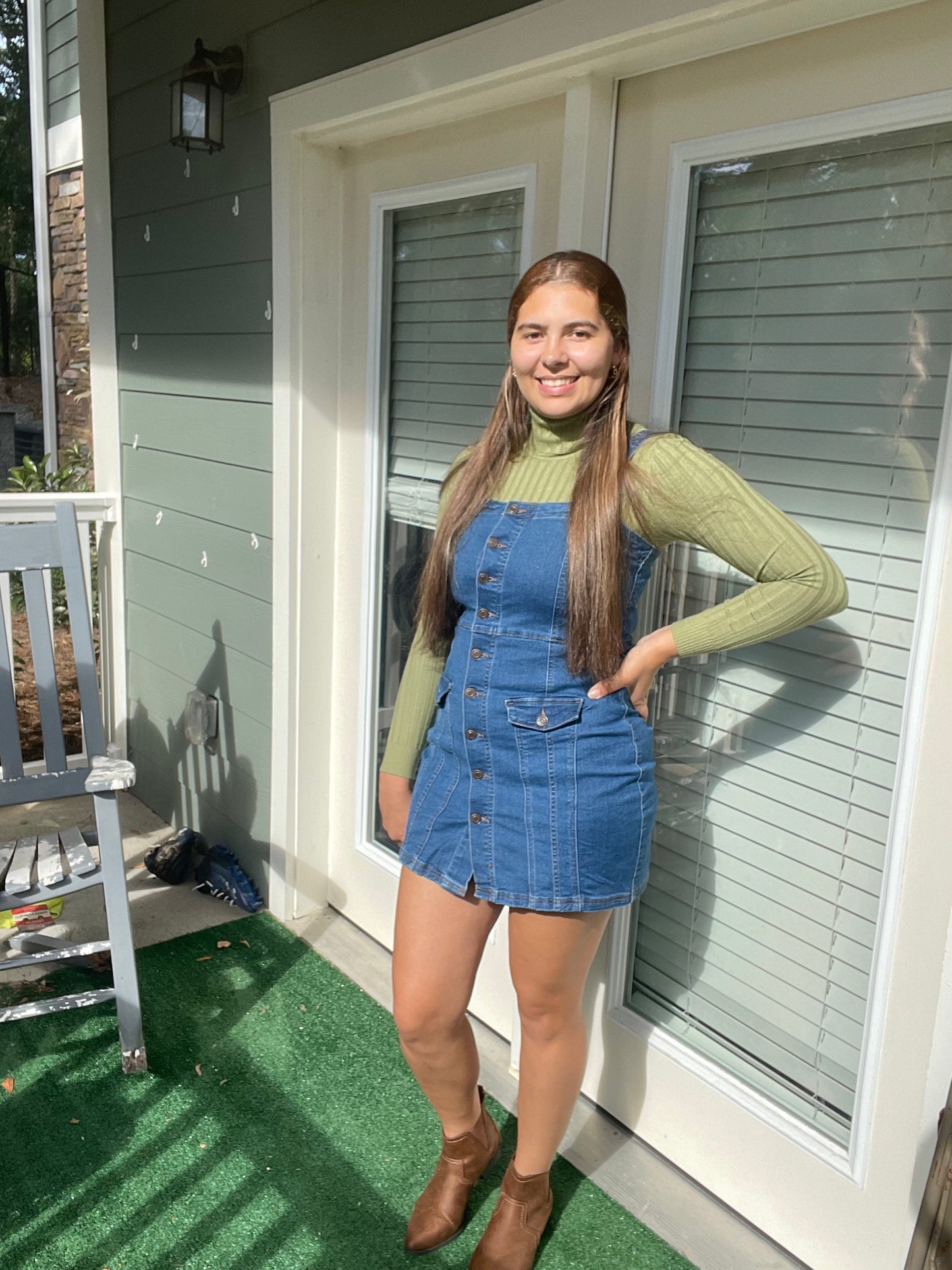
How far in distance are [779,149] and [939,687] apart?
0.91 m

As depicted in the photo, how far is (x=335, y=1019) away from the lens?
99.6 inches

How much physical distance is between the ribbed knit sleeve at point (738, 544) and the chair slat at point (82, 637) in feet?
4.73

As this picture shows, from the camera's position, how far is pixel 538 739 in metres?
1.54

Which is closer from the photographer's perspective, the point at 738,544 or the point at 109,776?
the point at 738,544

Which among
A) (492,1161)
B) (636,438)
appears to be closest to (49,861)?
(492,1161)

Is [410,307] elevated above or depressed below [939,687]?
above

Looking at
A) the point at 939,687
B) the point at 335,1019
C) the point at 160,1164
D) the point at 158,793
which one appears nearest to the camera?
the point at 939,687

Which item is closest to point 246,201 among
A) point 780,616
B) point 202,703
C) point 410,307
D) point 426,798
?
point 410,307

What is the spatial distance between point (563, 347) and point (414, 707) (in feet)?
2.20

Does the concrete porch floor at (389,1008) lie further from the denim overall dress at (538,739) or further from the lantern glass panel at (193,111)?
the lantern glass panel at (193,111)

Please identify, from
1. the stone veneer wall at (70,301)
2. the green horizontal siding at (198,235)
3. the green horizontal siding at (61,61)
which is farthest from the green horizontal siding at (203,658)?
the green horizontal siding at (61,61)

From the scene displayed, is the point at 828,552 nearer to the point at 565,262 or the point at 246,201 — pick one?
the point at 565,262

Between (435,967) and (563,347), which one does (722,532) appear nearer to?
(563,347)

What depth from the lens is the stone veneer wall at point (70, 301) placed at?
273 inches
